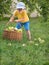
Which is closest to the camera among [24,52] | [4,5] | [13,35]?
[24,52]

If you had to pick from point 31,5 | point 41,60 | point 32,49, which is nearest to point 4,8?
point 31,5

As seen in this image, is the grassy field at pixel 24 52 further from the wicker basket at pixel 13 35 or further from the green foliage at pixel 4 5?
the green foliage at pixel 4 5

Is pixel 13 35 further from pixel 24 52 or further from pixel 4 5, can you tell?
pixel 4 5

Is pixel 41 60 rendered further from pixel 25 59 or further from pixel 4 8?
pixel 4 8

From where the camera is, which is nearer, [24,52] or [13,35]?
[24,52]

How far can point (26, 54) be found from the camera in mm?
5586

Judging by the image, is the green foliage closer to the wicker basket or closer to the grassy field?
the grassy field

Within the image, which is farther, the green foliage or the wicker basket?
the green foliage

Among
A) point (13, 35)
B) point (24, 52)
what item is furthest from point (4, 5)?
point (24, 52)

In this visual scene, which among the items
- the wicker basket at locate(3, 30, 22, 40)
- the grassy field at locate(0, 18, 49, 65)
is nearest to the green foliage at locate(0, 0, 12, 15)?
the grassy field at locate(0, 18, 49, 65)

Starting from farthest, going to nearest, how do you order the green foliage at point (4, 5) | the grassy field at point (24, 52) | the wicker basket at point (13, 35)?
1. the green foliage at point (4, 5)
2. the wicker basket at point (13, 35)
3. the grassy field at point (24, 52)

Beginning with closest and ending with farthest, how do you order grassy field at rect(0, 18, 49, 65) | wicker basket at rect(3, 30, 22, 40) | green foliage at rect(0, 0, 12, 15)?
grassy field at rect(0, 18, 49, 65) < wicker basket at rect(3, 30, 22, 40) < green foliage at rect(0, 0, 12, 15)

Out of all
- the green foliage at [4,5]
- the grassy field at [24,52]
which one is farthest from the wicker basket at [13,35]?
the green foliage at [4,5]

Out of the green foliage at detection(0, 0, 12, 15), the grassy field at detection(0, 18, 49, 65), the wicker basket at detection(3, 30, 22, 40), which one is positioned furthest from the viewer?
the green foliage at detection(0, 0, 12, 15)
